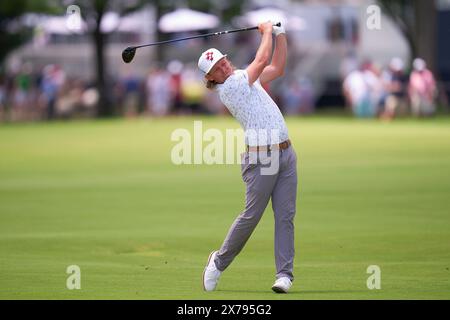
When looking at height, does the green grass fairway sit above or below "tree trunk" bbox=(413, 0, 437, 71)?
below

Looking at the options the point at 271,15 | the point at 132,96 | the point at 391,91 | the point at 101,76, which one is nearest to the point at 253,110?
the point at 391,91

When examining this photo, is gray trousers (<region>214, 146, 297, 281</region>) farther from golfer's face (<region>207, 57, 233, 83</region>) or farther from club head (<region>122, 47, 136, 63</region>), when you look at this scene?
club head (<region>122, 47, 136, 63</region>)

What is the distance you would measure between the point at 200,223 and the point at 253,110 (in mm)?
5995

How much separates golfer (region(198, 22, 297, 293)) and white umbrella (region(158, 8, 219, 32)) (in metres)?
44.5

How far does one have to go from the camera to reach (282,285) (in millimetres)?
11039

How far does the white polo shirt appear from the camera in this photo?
11.1m

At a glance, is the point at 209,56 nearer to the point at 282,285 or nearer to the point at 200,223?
the point at 282,285

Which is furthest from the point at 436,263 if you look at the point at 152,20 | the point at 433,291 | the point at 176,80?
the point at 152,20

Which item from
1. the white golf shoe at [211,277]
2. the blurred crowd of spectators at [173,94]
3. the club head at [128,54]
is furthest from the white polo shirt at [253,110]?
the blurred crowd of spectators at [173,94]

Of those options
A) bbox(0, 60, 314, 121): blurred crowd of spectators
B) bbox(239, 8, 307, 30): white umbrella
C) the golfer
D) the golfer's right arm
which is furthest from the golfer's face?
bbox(239, 8, 307, 30): white umbrella

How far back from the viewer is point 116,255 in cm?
1411

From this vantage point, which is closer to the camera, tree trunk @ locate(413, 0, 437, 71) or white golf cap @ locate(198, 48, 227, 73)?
white golf cap @ locate(198, 48, 227, 73)

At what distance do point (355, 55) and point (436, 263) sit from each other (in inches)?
1785
